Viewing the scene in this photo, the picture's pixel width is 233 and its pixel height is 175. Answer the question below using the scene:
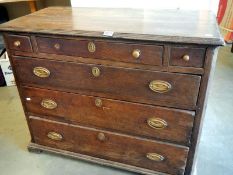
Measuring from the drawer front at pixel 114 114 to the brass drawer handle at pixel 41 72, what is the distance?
0.10m

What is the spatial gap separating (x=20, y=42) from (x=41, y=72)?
0.60 feet

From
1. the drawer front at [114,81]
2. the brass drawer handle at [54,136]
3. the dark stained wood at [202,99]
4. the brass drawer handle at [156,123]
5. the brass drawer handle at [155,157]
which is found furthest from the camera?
the brass drawer handle at [54,136]

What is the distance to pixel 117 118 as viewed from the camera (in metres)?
1.28

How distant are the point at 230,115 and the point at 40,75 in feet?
4.87

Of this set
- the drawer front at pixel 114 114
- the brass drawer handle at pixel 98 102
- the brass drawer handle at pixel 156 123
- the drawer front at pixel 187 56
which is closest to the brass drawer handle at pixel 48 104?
the drawer front at pixel 114 114

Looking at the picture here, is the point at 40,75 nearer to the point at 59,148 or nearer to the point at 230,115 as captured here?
the point at 59,148

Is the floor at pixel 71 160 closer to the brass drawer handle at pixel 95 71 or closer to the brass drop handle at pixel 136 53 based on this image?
the brass drawer handle at pixel 95 71

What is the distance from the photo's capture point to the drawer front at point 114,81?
1.07 metres

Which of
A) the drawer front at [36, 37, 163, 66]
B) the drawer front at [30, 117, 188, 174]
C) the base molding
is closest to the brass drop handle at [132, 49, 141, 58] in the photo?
the drawer front at [36, 37, 163, 66]

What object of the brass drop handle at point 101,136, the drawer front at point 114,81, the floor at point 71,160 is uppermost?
the drawer front at point 114,81

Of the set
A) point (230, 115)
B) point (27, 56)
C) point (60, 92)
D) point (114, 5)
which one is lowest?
point (230, 115)

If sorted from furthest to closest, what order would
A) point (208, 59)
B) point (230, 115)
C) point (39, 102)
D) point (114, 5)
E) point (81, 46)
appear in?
point (230, 115) < point (114, 5) < point (39, 102) < point (81, 46) < point (208, 59)

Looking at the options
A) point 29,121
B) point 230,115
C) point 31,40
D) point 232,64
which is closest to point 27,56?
point 31,40

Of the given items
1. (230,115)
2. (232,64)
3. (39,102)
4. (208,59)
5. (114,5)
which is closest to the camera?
(208,59)
